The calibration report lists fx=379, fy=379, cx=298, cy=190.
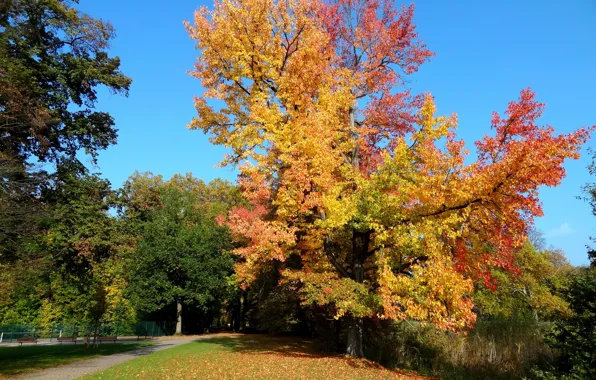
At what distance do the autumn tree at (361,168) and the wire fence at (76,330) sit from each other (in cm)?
1888

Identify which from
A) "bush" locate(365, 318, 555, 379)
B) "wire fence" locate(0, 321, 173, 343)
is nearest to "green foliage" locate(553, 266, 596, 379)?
"bush" locate(365, 318, 555, 379)

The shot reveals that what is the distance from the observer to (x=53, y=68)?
12625 mm

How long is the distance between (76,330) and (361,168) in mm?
26148

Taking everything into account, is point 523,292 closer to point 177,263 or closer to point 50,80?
point 177,263

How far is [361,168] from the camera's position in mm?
17438

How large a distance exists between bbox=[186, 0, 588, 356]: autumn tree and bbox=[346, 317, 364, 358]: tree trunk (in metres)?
0.04

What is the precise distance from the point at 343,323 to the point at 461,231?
371 inches

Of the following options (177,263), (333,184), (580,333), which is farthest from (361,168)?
(177,263)

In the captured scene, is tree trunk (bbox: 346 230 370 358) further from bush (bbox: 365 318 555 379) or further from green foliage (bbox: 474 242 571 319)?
green foliage (bbox: 474 242 571 319)

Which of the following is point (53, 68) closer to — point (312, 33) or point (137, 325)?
point (312, 33)

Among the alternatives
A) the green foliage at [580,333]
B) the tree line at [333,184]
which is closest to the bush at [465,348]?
the tree line at [333,184]

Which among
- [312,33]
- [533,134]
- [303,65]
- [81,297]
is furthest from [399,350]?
[81,297]

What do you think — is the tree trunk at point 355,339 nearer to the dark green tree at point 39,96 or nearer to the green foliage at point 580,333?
the green foliage at point 580,333

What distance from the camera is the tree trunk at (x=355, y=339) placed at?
14453 mm
